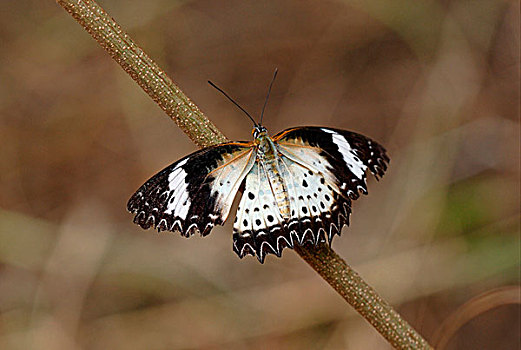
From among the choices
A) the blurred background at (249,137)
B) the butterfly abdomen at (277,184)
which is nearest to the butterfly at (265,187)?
the butterfly abdomen at (277,184)

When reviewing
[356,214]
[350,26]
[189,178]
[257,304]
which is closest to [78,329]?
[257,304]

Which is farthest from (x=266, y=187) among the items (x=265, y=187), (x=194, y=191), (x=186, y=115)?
(x=186, y=115)

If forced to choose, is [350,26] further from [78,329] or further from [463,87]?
[78,329]

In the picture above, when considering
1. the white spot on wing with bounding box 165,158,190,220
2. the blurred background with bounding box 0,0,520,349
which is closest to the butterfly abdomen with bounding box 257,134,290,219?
the white spot on wing with bounding box 165,158,190,220

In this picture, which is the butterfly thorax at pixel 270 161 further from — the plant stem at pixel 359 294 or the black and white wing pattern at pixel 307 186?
the plant stem at pixel 359 294

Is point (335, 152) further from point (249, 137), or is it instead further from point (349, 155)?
point (249, 137)

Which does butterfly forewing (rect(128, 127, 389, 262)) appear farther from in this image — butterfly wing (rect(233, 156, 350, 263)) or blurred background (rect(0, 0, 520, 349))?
blurred background (rect(0, 0, 520, 349))
